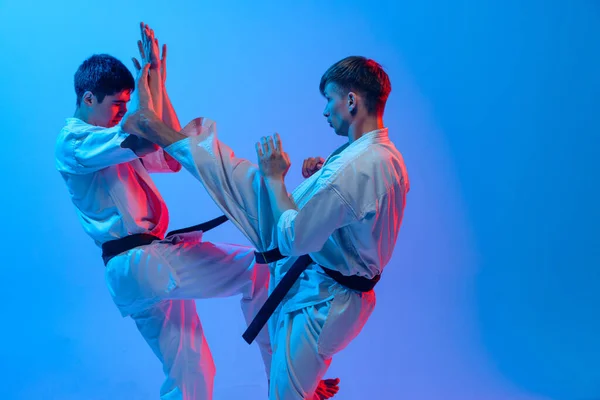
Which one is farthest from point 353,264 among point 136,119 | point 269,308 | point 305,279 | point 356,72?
point 136,119

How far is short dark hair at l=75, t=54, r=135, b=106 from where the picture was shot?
7.30 ft

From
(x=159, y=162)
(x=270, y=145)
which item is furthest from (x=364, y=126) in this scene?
(x=159, y=162)

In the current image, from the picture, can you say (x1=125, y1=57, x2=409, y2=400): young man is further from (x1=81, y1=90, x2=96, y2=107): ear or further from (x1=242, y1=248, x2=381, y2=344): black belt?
(x1=81, y1=90, x2=96, y2=107): ear

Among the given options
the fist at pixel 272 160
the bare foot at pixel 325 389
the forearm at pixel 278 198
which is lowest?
the bare foot at pixel 325 389

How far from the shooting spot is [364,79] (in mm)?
1882

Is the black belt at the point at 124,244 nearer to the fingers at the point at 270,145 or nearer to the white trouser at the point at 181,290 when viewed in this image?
the white trouser at the point at 181,290

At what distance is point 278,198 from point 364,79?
449 mm

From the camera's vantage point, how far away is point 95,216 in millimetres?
2244

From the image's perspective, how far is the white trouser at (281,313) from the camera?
1.91 m

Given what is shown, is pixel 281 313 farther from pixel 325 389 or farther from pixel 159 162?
pixel 159 162

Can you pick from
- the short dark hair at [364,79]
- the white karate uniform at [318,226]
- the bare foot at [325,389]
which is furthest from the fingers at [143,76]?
the bare foot at [325,389]

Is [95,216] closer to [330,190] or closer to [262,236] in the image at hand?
[262,236]

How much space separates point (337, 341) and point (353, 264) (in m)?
0.25

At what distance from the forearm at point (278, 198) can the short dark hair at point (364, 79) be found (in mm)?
360
